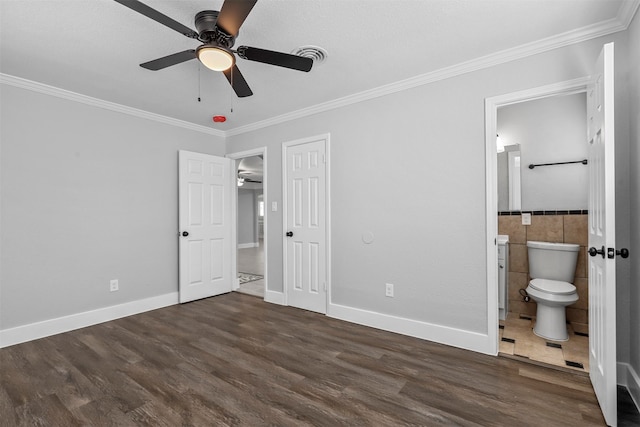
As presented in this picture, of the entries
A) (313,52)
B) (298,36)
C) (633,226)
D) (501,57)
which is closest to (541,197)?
(633,226)

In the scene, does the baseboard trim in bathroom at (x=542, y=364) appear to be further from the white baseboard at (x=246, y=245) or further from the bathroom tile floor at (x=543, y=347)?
the white baseboard at (x=246, y=245)

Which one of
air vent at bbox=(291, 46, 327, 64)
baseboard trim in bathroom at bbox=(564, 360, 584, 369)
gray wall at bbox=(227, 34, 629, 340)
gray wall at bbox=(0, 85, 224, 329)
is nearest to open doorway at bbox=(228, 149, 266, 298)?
gray wall at bbox=(0, 85, 224, 329)

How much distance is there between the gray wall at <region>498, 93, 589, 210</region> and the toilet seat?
880 millimetres

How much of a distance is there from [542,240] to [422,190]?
158cm

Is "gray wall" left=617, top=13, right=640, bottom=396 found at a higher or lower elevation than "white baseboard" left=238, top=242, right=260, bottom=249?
higher

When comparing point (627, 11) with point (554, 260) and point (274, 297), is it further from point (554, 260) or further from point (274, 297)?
point (274, 297)

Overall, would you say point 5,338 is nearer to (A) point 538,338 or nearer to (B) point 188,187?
(B) point 188,187

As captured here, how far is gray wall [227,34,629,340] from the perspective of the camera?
2.54 meters

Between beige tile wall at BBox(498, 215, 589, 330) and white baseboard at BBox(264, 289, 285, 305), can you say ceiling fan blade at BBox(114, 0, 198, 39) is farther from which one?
beige tile wall at BBox(498, 215, 589, 330)

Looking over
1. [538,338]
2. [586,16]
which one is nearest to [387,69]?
[586,16]

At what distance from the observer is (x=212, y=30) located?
1801 mm

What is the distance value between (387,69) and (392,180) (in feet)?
3.35

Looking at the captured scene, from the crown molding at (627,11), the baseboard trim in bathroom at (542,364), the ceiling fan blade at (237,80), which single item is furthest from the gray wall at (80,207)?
the crown molding at (627,11)

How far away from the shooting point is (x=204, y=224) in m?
4.28
